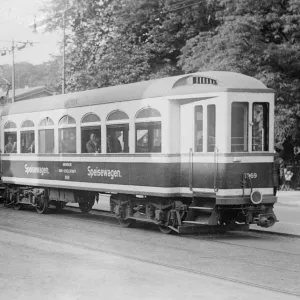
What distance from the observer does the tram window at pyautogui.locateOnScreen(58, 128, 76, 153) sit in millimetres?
17672

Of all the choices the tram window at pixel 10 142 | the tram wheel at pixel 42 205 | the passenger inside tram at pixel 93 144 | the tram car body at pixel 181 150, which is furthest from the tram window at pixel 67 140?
the tram window at pixel 10 142

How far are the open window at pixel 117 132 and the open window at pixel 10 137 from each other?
18.4 ft

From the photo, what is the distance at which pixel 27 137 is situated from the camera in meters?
20.1

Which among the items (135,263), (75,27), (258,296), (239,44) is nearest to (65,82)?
(75,27)

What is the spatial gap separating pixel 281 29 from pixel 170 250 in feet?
61.6

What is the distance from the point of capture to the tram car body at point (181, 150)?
45.2ft

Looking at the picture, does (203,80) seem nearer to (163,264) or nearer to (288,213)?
(163,264)

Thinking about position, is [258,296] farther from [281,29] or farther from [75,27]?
[75,27]

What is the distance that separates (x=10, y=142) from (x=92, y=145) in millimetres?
5200

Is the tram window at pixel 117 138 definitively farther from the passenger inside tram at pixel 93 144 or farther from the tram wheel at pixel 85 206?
the tram wheel at pixel 85 206

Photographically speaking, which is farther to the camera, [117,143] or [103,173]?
[103,173]

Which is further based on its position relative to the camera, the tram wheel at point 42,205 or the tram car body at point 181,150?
the tram wheel at point 42,205

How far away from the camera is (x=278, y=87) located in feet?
91.0

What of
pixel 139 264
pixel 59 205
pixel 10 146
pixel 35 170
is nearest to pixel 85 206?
pixel 59 205
